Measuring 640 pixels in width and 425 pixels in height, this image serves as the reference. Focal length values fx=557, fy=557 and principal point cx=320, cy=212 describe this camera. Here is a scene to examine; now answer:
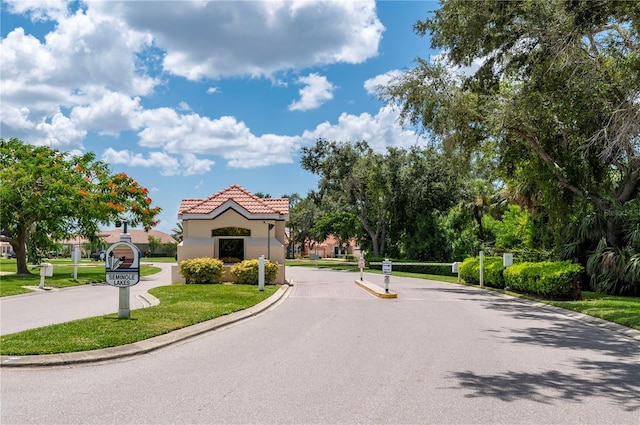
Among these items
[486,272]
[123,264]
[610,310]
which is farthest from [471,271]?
[123,264]

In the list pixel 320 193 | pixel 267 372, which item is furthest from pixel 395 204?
pixel 267 372

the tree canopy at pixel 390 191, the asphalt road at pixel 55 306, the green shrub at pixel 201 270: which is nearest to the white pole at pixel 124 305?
the asphalt road at pixel 55 306

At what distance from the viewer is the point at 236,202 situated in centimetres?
2581

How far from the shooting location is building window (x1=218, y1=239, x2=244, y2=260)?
25.9 metres

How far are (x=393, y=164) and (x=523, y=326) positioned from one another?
34073 millimetres


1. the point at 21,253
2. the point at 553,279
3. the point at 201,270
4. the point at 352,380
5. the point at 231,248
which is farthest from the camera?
the point at 21,253

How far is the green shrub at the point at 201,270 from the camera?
77.5ft

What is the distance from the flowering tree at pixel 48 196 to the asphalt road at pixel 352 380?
20.1 metres

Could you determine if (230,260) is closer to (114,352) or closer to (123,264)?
(123,264)

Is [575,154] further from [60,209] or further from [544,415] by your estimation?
[60,209]

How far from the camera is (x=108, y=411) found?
586 centimetres

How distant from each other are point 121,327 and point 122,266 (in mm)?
1349

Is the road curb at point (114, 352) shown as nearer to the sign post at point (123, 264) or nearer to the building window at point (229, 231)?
the sign post at point (123, 264)

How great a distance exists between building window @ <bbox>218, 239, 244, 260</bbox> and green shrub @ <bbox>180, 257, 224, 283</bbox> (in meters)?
1.94
